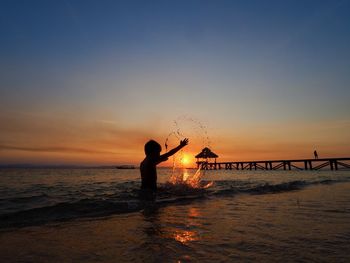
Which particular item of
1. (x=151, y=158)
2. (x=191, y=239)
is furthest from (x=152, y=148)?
(x=191, y=239)

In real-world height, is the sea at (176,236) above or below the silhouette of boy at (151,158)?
below

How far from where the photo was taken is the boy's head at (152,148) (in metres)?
10.5

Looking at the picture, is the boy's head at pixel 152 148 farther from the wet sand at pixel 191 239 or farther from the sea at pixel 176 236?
the wet sand at pixel 191 239

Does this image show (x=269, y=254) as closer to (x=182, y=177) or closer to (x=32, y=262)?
(x=32, y=262)

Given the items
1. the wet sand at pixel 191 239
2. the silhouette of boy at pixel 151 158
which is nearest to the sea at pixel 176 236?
the wet sand at pixel 191 239

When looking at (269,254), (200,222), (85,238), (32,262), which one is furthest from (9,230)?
(269,254)

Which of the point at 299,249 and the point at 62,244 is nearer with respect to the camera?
the point at 299,249

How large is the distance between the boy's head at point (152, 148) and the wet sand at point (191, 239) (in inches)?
175

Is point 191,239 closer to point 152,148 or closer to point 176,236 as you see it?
point 176,236

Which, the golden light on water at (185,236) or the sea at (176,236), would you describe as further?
the golden light on water at (185,236)

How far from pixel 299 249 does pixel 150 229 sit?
8.09ft

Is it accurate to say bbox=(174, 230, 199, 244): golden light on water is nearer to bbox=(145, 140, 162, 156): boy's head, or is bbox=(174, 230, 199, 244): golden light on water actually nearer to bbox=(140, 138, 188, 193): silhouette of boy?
bbox=(140, 138, 188, 193): silhouette of boy

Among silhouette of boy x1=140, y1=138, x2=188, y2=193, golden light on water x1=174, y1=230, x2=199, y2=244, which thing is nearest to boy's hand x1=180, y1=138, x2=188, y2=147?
silhouette of boy x1=140, y1=138, x2=188, y2=193

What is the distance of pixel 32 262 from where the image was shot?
3162 millimetres
